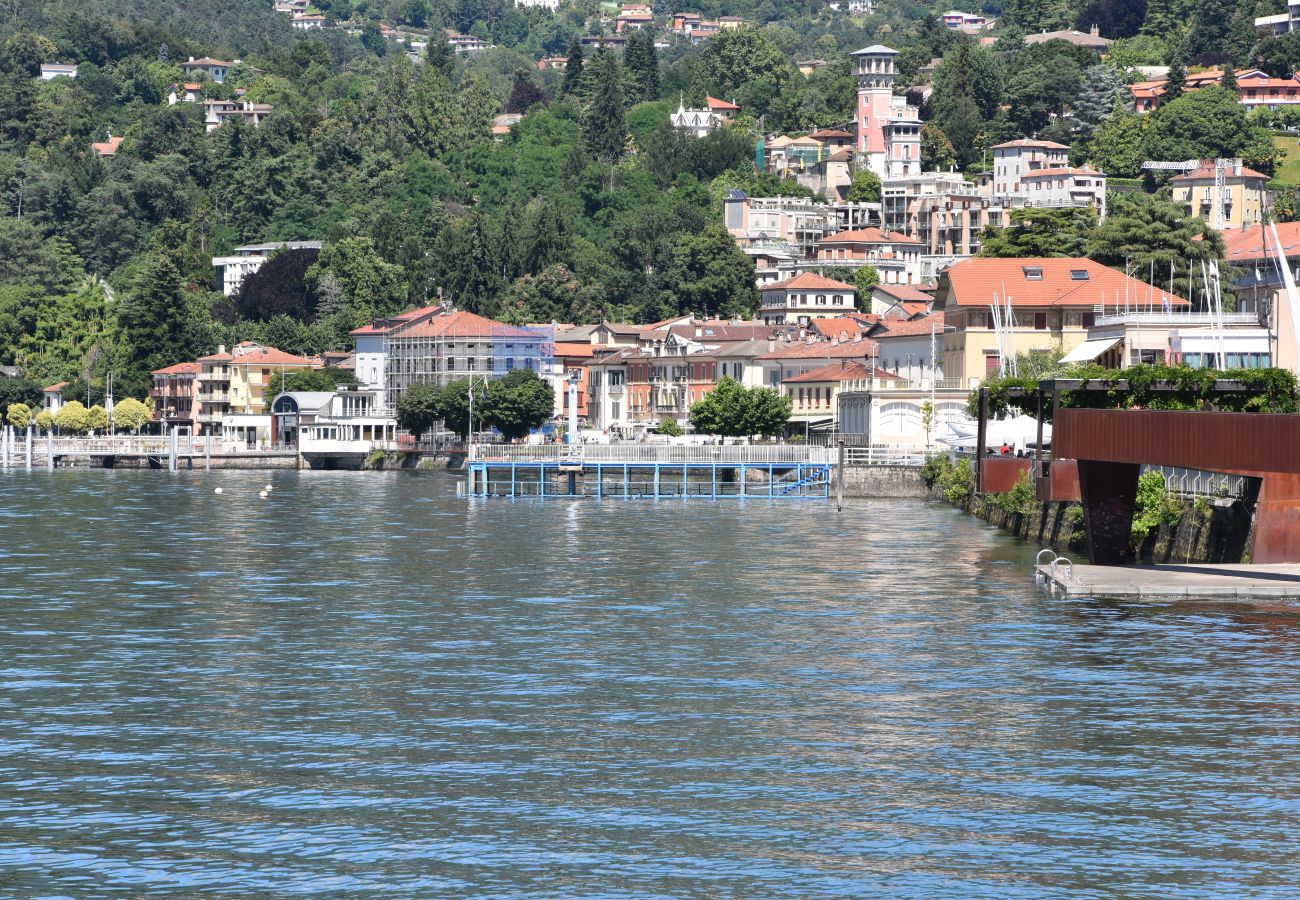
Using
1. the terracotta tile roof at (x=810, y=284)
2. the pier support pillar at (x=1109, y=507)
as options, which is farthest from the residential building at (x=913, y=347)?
the pier support pillar at (x=1109, y=507)

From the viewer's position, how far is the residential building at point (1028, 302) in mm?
113375

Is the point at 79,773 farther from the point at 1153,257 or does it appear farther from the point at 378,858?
the point at 1153,257

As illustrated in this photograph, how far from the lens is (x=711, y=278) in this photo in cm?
19388

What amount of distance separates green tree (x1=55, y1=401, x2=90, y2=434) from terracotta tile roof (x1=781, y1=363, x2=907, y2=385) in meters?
63.8

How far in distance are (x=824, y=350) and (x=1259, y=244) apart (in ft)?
134

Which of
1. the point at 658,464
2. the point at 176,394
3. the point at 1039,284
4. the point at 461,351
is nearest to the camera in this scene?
the point at 658,464

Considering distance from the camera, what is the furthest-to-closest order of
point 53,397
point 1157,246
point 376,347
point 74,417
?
1. point 53,397
2. point 74,417
3. point 376,347
4. point 1157,246

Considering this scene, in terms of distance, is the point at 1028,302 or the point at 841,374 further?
the point at 841,374

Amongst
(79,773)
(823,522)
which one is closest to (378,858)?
(79,773)

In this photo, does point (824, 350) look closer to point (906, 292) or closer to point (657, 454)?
point (906, 292)

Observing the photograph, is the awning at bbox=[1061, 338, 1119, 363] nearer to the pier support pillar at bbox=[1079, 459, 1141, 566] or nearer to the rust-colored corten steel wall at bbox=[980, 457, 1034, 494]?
the rust-colored corten steel wall at bbox=[980, 457, 1034, 494]

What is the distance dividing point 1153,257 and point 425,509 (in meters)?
49.6

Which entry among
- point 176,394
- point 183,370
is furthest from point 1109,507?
point 176,394

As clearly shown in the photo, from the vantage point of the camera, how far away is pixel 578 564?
64.8 metres
